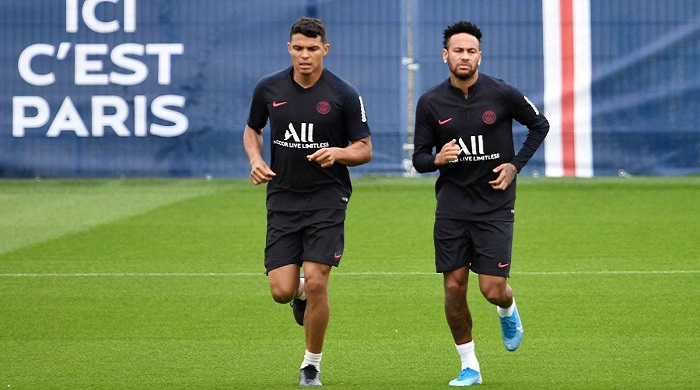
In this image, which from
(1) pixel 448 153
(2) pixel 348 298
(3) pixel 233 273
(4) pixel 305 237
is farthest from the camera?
(3) pixel 233 273

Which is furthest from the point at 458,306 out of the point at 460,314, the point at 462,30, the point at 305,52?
the point at 305,52

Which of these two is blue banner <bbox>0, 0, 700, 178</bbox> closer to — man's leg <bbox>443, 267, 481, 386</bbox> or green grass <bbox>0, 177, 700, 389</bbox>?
green grass <bbox>0, 177, 700, 389</bbox>

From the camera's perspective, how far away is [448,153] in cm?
806

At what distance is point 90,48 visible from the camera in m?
20.7

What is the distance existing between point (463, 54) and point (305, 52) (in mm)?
886

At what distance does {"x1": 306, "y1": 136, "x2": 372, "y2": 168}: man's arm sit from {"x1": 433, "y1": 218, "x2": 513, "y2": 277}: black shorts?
59cm

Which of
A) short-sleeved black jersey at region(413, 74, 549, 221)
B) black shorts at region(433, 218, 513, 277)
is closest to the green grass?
black shorts at region(433, 218, 513, 277)

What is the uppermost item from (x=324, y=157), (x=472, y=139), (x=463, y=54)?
(x=463, y=54)

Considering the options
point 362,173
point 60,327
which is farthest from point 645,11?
point 60,327

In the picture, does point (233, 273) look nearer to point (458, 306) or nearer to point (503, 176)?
point (458, 306)

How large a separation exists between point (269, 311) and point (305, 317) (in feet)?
8.37

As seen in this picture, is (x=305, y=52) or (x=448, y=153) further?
(x=305, y=52)

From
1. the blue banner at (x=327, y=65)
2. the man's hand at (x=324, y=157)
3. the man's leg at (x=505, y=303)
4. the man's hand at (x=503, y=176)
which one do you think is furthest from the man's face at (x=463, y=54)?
the blue banner at (x=327, y=65)

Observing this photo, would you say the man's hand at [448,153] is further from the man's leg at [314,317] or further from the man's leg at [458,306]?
the man's leg at [314,317]
